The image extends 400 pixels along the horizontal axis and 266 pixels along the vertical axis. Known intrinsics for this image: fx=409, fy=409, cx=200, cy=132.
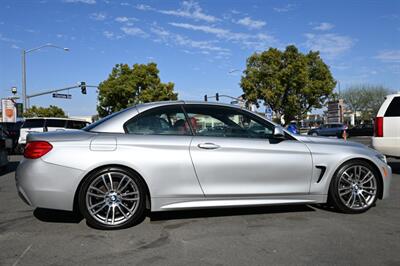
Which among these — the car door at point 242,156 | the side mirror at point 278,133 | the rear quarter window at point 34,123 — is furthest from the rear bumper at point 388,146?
the rear quarter window at point 34,123

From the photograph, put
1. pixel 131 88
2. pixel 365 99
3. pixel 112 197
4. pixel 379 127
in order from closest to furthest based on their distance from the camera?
Answer: pixel 112 197
pixel 379 127
pixel 131 88
pixel 365 99

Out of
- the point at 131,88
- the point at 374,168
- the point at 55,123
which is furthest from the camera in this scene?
the point at 131,88

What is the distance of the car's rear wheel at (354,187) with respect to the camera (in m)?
5.36

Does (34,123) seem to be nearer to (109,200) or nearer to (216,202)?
(109,200)

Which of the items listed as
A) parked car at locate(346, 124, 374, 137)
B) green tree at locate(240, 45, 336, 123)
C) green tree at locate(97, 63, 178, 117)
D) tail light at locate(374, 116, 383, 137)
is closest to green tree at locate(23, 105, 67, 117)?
green tree at locate(97, 63, 178, 117)

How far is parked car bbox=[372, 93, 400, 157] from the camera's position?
880 centimetres

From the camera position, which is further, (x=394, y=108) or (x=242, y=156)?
(x=394, y=108)

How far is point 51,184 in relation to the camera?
184 inches

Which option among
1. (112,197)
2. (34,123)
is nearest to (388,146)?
(112,197)

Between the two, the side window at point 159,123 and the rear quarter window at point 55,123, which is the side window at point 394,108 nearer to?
the side window at point 159,123

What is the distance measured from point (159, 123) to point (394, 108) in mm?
6099

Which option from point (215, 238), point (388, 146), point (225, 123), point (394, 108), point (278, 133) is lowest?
point (215, 238)

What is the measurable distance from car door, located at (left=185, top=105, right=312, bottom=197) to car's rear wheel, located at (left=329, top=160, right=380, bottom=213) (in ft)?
1.48

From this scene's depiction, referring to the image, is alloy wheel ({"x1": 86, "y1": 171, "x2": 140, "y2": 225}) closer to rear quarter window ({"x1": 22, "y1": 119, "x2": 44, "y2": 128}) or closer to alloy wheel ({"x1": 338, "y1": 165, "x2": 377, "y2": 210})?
alloy wheel ({"x1": 338, "y1": 165, "x2": 377, "y2": 210})
